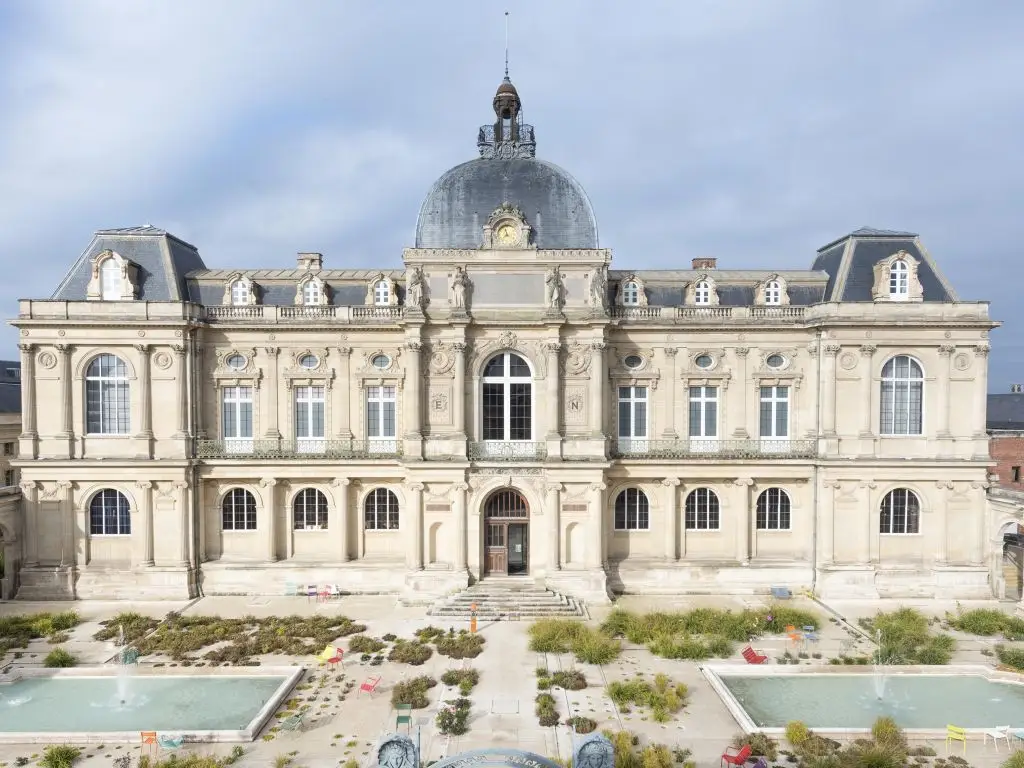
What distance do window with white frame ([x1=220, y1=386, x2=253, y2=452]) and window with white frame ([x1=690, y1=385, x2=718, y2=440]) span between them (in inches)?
820

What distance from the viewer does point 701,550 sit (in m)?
29.4

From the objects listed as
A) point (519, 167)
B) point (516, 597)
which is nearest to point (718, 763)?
point (516, 597)

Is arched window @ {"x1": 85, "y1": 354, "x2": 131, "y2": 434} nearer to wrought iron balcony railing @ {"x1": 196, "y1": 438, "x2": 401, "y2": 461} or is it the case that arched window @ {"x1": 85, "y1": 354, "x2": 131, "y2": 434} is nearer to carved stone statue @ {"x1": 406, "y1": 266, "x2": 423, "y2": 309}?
wrought iron balcony railing @ {"x1": 196, "y1": 438, "x2": 401, "y2": 461}

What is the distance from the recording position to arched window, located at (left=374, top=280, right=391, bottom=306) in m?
29.8

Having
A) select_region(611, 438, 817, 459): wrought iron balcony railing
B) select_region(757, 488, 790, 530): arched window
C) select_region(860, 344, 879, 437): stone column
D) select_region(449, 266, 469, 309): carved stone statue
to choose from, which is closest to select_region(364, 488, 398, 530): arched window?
select_region(449, 266, 469, 309): carved stone statue

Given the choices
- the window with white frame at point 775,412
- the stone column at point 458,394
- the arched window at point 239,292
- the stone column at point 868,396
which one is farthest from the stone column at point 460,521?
the stone column at point 868,396

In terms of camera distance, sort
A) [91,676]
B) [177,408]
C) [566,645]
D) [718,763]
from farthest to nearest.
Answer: [177,408] < [566,645] < [91,676] < [718,763]

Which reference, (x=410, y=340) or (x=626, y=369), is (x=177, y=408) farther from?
(x=626, y=369)

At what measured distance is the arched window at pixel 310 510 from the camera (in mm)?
29312

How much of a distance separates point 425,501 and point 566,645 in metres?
8.71

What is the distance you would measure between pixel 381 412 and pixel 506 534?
8121 mm

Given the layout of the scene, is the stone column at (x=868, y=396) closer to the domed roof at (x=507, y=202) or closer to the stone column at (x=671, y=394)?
the stone column at (x=671, y=394)

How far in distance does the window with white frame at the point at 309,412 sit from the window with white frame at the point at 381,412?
2258 millimetres

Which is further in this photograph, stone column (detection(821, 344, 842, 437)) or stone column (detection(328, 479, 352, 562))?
stone column (detection(328, 479, 352, 562))
